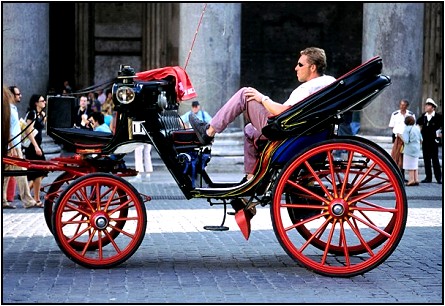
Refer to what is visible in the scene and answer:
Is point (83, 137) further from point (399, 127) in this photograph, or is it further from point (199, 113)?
point (399, 127)

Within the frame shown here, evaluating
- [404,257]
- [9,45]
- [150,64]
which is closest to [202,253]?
[404,257]

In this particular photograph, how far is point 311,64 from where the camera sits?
26.0 ft

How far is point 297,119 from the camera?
7.50 meters

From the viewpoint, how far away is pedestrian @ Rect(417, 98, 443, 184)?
17.1m

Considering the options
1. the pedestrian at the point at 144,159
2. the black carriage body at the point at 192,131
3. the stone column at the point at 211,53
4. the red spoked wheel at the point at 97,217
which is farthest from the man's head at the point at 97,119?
the red spoked wheel at the point at 97,217

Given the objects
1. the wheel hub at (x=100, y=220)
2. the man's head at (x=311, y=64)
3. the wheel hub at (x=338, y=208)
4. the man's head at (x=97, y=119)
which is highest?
the man's head at (x=311, y=64)

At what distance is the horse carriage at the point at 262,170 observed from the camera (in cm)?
739

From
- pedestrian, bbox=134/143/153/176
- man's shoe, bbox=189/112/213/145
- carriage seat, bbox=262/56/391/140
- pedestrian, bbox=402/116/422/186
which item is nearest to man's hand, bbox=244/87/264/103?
carriage seat, bbox=262/56/391/140

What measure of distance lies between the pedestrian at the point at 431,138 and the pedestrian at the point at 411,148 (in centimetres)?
41

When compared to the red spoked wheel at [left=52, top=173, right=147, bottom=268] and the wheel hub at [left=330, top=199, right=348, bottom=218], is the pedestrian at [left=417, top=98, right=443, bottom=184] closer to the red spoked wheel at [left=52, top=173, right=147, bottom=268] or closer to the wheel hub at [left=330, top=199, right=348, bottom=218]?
the wheel hub at [left=330, top=199, right=348, bottom=218]

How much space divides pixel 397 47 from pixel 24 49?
20.3 feet

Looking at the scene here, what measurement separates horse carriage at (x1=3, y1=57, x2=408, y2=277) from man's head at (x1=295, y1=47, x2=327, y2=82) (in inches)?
18.6

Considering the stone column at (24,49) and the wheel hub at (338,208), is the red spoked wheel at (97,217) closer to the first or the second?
the wheel hub at (338,208)

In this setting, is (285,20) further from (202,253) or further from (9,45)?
(202,253)
